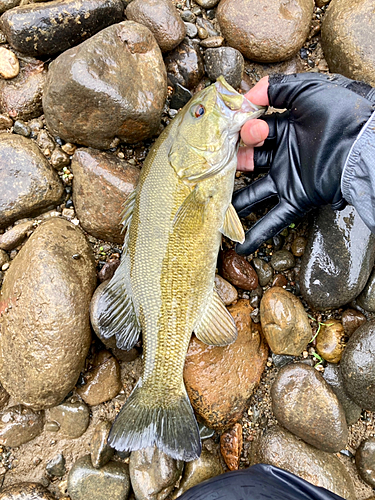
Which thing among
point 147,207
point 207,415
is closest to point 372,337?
point 207,415

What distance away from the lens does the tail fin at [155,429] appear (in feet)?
10.9

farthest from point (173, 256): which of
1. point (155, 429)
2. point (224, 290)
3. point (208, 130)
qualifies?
point (155, 429)

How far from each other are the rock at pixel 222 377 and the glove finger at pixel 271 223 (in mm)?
813

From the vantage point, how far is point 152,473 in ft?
12.0

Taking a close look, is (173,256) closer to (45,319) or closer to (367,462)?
(45,319)

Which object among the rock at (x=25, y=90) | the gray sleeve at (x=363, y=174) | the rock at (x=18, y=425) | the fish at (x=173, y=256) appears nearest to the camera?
the gray sleeve at (x=363, y=174)

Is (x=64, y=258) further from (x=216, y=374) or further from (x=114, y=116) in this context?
(x=216, y=374)

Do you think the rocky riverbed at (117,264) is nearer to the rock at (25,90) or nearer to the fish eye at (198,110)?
the rock at (25,90)

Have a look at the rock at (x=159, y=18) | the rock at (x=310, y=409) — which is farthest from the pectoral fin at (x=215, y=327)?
the rock at (x=159, y=18)

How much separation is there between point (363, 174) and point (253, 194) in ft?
3.29

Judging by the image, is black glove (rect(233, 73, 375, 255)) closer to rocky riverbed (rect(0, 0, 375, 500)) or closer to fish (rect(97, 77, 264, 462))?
A: fish (rect(97, 77, 264, 462))

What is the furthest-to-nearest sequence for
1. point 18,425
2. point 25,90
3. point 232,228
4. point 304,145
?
point 25,90, point 18,425, point 232,228, point 304,145

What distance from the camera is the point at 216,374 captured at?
3.74 metres

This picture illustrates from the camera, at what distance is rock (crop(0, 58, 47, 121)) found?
394 centimetres
